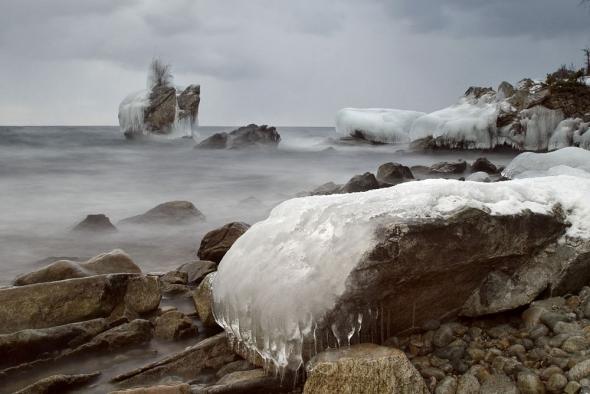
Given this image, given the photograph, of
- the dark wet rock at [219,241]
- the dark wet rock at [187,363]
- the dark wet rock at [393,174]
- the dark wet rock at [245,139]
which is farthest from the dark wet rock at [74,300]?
the dark wet rock at [245,139]

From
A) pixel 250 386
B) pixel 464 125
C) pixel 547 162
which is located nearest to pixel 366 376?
pixel 250 386

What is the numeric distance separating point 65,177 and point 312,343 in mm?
17910

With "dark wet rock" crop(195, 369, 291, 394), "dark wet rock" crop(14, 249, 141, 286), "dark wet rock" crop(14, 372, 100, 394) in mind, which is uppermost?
"dark wet rock" crop(14, 249, 141, 286)

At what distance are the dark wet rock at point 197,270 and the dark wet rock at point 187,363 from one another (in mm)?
2102

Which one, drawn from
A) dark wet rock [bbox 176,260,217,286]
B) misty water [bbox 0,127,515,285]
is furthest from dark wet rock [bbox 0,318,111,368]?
misty water [bbox 0,127,515,285]

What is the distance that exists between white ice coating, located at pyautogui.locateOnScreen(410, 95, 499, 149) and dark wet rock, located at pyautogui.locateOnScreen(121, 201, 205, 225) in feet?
49.6

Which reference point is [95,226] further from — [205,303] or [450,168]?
[450,168]

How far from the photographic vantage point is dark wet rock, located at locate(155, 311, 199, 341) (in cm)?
437

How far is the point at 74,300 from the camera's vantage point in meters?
4.31

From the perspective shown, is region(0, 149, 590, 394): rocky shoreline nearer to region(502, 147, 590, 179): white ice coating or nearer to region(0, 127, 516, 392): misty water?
region(0, 127, 516, 392): misty water

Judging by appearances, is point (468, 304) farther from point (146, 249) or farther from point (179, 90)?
point (179, 90)

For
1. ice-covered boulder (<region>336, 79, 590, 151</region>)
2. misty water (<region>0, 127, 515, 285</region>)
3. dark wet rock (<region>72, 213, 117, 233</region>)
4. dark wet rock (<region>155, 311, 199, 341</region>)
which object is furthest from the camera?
ice-covered boulder (<region>336, 79, 590, 151</region>)

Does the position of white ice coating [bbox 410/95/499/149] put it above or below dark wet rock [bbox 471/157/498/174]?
above

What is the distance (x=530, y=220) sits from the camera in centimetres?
375
